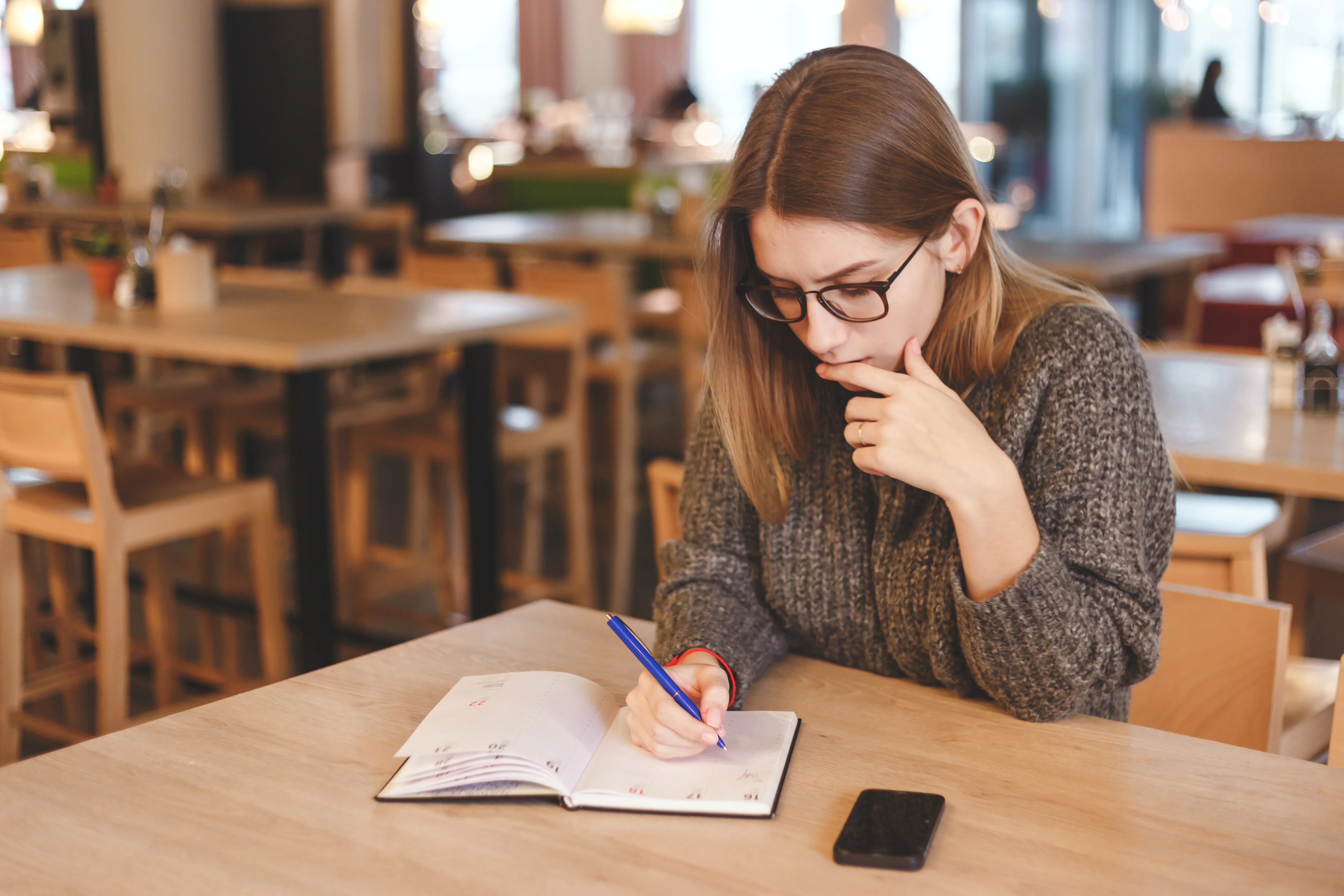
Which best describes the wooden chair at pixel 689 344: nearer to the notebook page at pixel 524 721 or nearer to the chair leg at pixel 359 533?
the chair leg at pixel 359 533

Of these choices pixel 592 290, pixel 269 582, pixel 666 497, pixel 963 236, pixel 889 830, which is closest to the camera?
pixel 889 830

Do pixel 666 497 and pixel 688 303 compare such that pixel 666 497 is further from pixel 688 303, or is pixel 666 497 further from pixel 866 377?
pixel 688 303

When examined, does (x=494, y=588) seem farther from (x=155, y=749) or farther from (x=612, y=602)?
(x=155, y=749)

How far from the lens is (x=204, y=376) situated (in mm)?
3773

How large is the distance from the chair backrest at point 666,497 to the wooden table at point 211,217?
167 inches

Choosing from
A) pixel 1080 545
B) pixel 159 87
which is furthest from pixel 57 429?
pixel 159 87

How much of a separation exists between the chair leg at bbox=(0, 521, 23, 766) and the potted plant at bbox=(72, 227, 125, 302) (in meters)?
0.82

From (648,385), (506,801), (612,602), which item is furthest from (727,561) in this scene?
(648,385)

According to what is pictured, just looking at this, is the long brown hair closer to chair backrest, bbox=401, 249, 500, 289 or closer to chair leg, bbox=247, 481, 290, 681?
chair leg, bbox=247, 481, 290, 681

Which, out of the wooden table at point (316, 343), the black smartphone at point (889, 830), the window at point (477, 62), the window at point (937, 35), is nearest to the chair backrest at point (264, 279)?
the wooden table at point (316, 343)

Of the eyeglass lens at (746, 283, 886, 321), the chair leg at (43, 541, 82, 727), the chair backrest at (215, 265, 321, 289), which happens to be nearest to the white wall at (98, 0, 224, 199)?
the chair backrest at (215, 265, 321, 289)

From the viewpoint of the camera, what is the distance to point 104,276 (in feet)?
10.1

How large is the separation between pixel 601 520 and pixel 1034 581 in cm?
329

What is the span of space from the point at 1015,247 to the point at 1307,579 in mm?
2323
